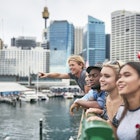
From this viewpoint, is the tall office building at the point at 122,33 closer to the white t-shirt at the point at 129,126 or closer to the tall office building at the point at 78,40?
the tall office building at the point at 78,40

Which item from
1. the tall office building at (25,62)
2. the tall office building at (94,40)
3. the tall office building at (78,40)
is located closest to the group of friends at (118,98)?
the tall office building at (94,40)

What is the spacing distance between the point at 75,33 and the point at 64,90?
3272 inches

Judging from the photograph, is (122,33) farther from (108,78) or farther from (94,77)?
(108,78)

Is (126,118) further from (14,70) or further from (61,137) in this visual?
(14,70)

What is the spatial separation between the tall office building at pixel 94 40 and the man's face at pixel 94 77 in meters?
154

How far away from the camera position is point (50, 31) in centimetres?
16588

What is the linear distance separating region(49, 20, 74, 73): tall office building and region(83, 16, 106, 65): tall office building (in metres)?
7.59

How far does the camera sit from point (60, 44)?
155875mm

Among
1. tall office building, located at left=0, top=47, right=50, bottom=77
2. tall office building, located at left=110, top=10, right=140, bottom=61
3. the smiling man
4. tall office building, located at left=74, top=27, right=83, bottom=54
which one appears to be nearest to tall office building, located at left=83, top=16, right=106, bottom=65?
tall office building, located at left=110, top=10, right=140, bottom=61

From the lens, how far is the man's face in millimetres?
3334

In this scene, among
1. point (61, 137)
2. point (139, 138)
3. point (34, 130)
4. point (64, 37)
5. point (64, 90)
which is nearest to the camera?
point (139, 138)

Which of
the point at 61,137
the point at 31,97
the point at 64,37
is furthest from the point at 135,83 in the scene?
the point at 64,37

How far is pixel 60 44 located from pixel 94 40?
14.2 meters

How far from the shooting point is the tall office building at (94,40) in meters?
159
